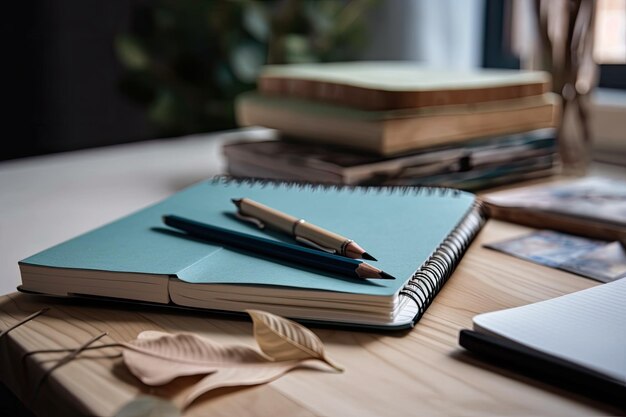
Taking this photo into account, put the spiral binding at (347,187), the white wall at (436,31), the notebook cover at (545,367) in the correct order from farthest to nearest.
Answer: the white wall at (436,31)
the spiral binding at (347,187)
the notebook cover at (545,367)

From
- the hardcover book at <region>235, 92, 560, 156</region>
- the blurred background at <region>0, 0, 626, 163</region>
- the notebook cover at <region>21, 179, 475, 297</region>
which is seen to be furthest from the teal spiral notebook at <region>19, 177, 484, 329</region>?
the blurred background at <region>0, 0, 626, 163</region>

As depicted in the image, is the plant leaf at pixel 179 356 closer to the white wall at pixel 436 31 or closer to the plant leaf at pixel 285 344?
the plant leaf at pixel 285 344

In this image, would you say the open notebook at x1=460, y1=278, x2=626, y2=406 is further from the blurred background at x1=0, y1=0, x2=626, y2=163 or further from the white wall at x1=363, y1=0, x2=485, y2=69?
the white wall at x1=363, y1=0, x2=485, y2=69

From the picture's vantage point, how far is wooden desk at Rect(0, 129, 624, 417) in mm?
360

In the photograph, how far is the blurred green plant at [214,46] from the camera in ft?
4.81

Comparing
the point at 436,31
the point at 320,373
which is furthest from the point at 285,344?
the point at 436,31

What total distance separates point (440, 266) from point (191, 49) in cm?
126

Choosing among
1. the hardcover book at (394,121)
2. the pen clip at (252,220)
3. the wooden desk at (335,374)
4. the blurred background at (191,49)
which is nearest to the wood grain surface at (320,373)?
the wooden desk at (335,374)

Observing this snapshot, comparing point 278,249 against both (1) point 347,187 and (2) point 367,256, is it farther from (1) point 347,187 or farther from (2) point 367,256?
(1) point 347,187

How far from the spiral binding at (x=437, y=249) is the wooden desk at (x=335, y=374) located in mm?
13

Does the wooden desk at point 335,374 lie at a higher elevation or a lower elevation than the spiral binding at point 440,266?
lower

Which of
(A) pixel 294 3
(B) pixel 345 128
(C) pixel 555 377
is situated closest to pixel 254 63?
(A) pixel 294 3

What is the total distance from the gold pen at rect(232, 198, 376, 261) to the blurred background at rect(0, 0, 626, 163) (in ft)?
2.75

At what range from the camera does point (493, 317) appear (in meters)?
0.42
